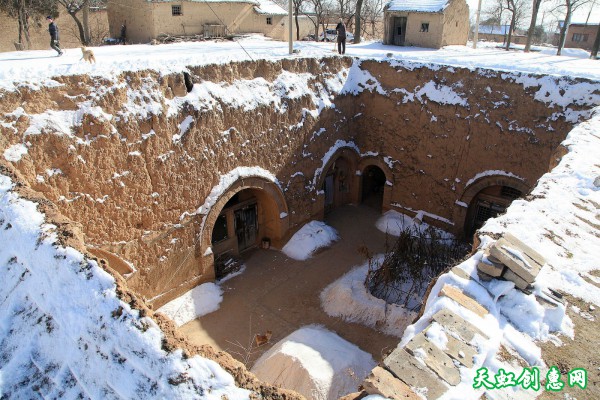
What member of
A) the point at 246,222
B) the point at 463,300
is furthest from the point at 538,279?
the point at 246,222

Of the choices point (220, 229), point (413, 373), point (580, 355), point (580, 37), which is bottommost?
point (220, 229)

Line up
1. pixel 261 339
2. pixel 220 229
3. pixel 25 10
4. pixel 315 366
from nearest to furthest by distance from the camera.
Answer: pixel 315 366 < pixel 261 339 < pixel 220 229 < pixel 25 10

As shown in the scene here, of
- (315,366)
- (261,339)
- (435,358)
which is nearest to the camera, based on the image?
(435,358)

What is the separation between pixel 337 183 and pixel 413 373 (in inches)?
423

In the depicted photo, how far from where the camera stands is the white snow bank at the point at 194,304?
9.29 metres

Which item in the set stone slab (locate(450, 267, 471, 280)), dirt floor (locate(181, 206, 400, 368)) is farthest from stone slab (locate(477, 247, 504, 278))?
dirt floor (locate(181, 206, 400, 368))

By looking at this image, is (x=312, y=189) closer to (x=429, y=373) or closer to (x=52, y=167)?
(x=52, y=167)

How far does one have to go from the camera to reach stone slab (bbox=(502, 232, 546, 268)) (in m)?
4.14

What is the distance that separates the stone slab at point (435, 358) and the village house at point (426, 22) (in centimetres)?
1770

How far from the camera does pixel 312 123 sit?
1190 centimetres

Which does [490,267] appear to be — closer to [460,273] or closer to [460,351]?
[460,273]

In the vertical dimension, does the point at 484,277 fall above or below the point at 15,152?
below

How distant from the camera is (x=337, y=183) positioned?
13.8m

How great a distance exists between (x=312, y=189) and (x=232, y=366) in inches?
357
